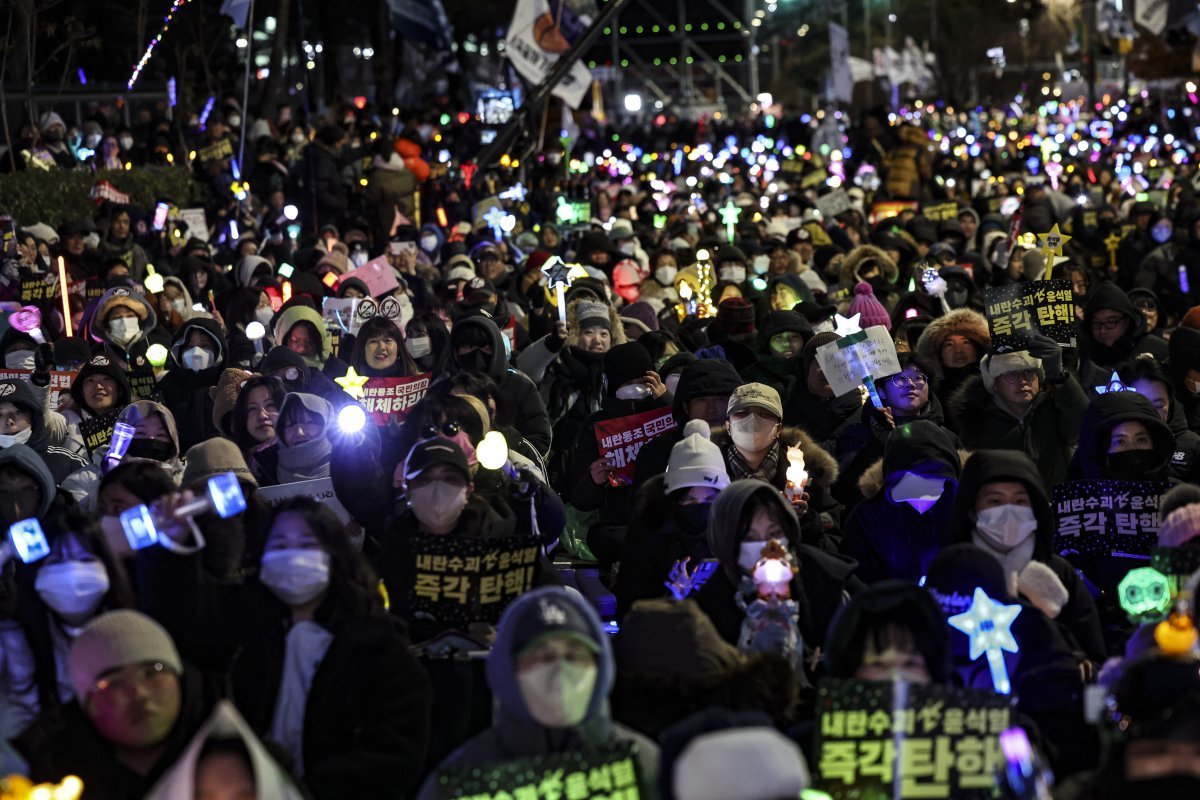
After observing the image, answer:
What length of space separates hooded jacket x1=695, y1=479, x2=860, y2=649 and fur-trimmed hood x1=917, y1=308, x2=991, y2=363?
348cm

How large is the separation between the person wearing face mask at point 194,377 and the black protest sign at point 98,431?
1.00m

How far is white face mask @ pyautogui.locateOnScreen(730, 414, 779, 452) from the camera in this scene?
25.4ft

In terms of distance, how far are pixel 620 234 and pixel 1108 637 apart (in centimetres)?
1113

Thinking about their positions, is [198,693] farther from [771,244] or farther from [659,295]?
[771,244]

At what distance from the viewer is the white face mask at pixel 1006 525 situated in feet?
20.7

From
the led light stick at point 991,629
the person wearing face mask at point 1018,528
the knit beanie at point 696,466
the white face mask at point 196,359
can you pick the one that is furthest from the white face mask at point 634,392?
the led light stick at point 991,629

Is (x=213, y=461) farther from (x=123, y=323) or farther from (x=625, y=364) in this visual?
(x=123, y=323)

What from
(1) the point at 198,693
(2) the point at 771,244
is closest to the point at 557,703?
(1) the point at 198,693

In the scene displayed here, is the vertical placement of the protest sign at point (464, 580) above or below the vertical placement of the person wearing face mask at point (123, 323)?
below

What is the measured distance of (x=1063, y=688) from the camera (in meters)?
5.70

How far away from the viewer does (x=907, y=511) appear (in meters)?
7.26

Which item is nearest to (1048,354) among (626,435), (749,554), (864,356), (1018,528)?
(864,356)

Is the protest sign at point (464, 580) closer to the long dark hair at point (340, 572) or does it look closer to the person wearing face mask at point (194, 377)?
the long dark hair at point (340, 572)

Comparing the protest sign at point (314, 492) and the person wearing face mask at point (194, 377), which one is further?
the person wearing face mask at point (194, 377)
